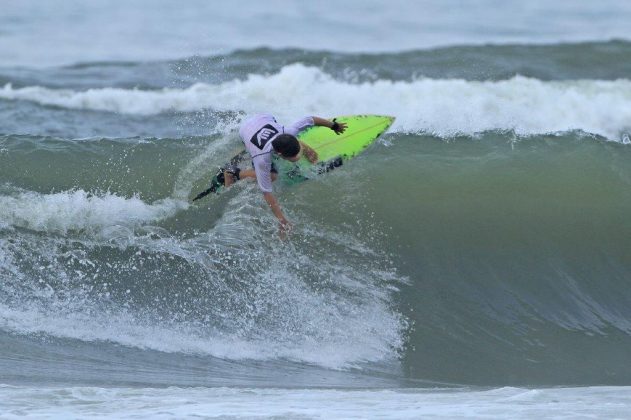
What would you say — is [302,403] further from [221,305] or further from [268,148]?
[268,148]

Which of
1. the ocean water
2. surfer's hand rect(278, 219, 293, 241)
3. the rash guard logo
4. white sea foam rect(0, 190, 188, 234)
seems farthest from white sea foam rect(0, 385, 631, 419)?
white sea foam rect(0, 190, 188, 234)

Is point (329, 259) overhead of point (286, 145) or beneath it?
beneath

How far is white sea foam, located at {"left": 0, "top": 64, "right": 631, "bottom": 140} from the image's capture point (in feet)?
37.7

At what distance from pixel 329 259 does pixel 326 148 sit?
4.19 ft

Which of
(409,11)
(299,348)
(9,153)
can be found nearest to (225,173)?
(299,348)

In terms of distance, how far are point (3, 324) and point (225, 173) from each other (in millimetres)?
2510

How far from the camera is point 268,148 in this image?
314 inches

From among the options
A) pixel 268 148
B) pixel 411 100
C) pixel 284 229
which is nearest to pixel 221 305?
pixel 284 229

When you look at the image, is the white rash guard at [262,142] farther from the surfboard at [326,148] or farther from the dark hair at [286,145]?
the surfboard at [326,148]

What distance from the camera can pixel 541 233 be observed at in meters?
8.85

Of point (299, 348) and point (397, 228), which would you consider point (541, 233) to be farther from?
point (299, 348)

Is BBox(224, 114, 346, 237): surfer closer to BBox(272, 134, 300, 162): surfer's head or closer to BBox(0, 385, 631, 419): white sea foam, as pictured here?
BBox(272, 134, 300, 162): surfer's head

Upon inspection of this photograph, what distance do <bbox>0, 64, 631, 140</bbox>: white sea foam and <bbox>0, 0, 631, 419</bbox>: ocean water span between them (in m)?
0.05

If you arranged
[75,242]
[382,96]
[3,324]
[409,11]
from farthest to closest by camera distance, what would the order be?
1. [409,11]
2. [382,96]
3. [75,242]
4. [3,324]
